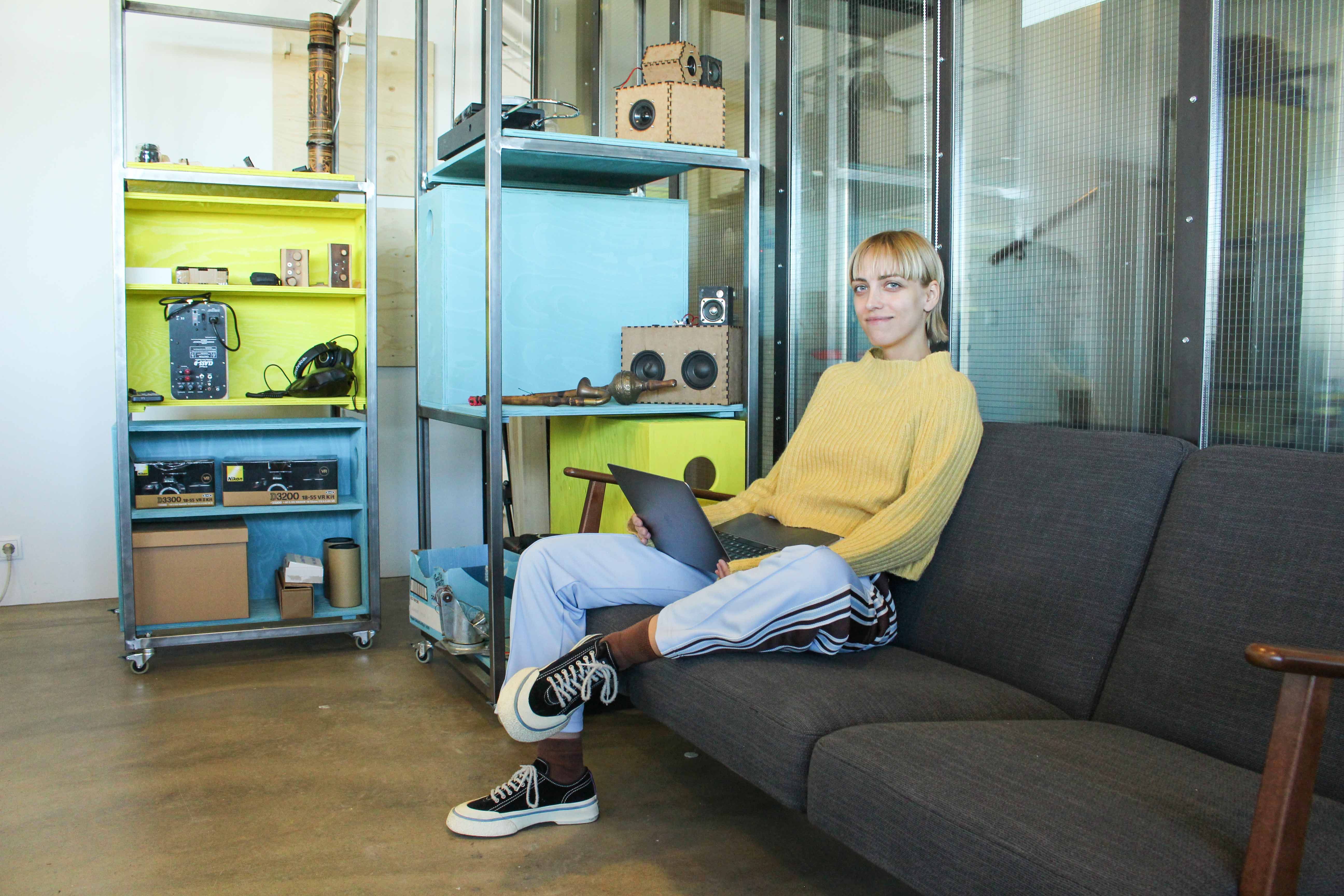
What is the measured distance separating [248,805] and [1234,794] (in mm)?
1941

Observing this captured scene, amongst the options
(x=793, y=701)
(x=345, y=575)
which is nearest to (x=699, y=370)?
(x=345, y=575)

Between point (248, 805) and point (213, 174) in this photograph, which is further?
point (213, 174)

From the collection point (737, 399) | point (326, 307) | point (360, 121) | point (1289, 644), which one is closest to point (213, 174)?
point (326, 307)

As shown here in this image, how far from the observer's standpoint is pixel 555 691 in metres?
2.04

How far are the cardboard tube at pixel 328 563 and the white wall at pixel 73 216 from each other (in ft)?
3.74

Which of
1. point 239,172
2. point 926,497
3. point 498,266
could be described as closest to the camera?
point 926,497

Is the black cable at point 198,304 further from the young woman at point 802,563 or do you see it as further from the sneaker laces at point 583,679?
the sneaker laces at point 583,679

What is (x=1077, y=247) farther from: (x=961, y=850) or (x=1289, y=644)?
(x=961, y=850)

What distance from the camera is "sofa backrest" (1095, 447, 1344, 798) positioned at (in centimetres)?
154

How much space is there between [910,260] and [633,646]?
1032 millimetres

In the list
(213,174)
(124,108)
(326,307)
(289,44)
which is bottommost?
(326,307)

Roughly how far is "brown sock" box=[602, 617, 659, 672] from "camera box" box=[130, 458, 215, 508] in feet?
6.71

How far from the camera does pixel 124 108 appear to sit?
11.1ft

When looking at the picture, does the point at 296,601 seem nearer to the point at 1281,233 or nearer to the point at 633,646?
the point at 633,646
